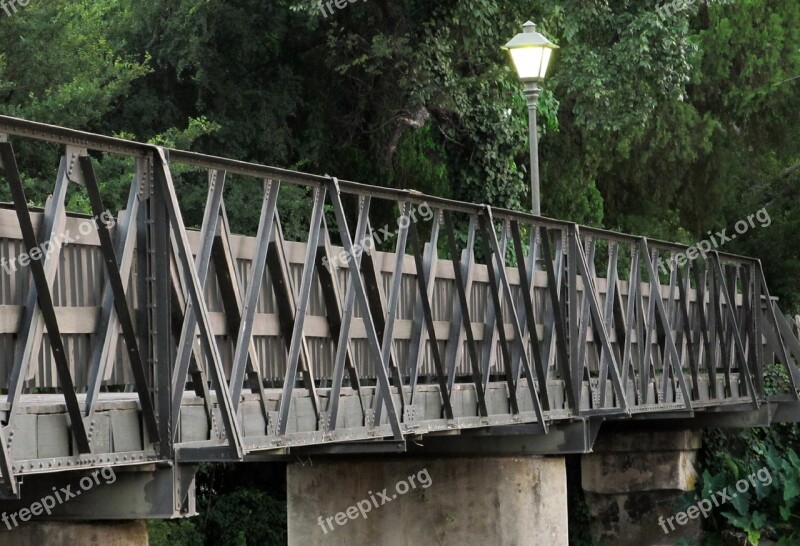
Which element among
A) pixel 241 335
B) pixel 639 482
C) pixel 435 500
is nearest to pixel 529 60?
pixel 435 500

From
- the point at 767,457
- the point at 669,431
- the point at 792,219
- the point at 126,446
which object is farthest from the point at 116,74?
the point at 792,219

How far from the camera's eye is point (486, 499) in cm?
1376

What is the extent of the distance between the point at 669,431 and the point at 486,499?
8314 mm

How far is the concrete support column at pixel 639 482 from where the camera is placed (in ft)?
70.5

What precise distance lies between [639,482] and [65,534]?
14822mm

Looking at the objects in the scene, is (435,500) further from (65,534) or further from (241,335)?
(65,534)

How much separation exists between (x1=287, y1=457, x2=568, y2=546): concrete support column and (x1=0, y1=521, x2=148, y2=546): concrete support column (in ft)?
17.8

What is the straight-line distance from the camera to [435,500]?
13.8 m

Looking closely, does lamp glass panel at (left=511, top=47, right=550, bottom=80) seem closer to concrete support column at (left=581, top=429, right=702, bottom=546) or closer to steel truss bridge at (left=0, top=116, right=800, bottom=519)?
steel truss bridge at (left=0, top=116, right=800, bottom=519)

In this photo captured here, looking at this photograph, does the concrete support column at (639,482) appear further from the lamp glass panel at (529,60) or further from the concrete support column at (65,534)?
the concrete support column at (65,534)

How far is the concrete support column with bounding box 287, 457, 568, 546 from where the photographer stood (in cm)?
1341

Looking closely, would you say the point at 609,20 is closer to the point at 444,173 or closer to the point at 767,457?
the point at 444,173

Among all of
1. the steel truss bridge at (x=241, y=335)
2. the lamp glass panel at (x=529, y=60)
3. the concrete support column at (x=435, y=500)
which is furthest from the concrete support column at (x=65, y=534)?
the lamp glass panel at (x=529, y=60)

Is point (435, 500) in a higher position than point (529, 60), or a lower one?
lower
